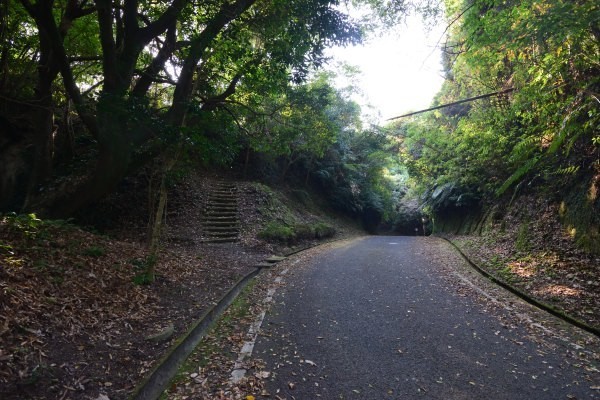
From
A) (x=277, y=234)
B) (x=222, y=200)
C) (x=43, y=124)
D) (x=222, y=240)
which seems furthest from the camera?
(x=222, y=200)

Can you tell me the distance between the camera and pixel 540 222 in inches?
396

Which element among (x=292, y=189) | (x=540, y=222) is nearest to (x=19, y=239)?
(x=540, y=222)

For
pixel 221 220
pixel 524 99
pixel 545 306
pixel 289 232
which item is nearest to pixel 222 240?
pixel 221 220

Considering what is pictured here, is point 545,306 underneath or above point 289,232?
underneath

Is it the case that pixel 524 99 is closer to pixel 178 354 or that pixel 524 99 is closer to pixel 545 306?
pixel 545 306

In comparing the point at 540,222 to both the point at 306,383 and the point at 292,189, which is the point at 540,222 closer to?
the point at 306,383

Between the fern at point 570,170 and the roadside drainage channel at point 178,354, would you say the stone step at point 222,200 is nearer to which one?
the roadside drainage channel at point 178,354

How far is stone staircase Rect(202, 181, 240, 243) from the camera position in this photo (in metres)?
12.9

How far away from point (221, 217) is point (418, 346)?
440 inches

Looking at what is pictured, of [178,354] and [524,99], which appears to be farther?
[524,99]

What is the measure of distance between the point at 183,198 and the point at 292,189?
32.1 ft

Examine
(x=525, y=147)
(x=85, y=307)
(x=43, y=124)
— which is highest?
(x=525, y=147)

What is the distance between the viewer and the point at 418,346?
431cm

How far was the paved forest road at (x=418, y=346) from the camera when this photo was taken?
3.40 meters
